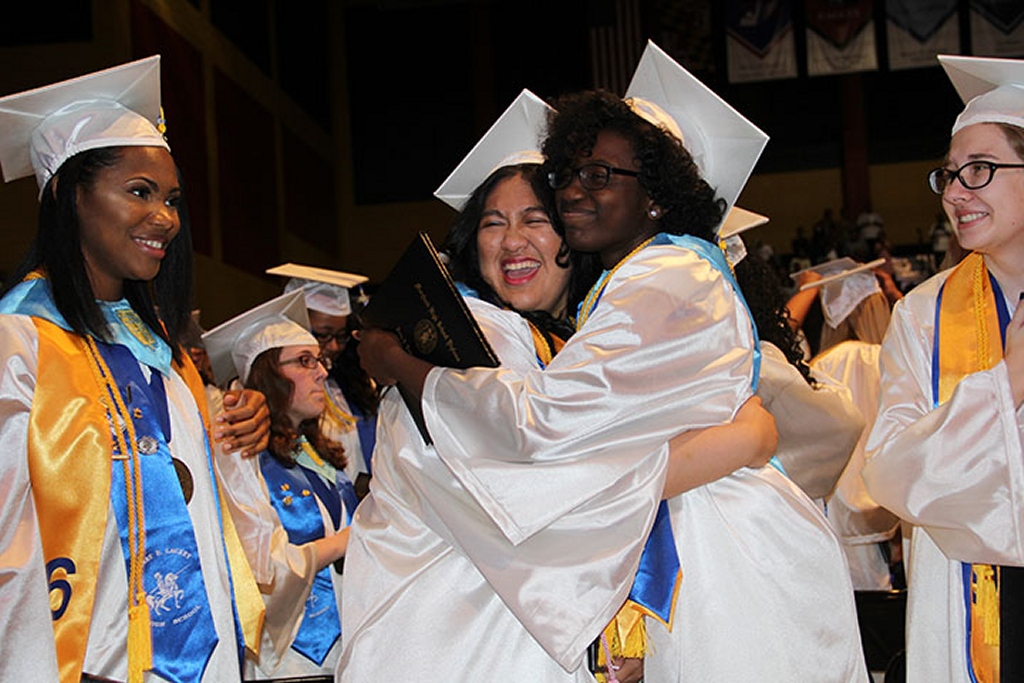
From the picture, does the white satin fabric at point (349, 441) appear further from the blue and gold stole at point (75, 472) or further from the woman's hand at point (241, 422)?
the blue and gold stole at point (75, 472)

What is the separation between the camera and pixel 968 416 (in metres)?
2.49

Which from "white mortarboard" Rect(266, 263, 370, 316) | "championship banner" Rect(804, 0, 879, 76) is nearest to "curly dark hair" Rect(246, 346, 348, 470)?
"white mortarboard" Rect(266, 263, 370, 316)

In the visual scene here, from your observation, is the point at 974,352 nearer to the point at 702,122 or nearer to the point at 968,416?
the point at 968,416

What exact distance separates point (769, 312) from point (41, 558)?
2.45m

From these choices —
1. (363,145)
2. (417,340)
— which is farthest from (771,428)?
→ (363,145)

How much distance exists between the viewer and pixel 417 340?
2514mm

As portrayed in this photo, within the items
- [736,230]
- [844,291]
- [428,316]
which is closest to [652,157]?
[428,316]

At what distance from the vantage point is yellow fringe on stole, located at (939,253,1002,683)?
260 cm

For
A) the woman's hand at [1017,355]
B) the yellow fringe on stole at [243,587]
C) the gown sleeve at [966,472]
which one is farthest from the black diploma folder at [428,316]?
the woman's hand at [1017,355]

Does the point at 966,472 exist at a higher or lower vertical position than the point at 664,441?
lower

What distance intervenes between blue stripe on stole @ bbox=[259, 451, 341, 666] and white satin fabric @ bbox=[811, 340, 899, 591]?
6.57 ft

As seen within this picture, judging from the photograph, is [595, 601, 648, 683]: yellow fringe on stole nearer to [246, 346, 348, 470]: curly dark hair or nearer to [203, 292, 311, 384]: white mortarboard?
[246, 346, 348, 470]: curly dark hair

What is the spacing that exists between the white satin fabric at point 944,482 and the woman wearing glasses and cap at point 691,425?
24 centimetres

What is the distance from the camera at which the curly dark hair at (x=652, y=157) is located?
265 cm
